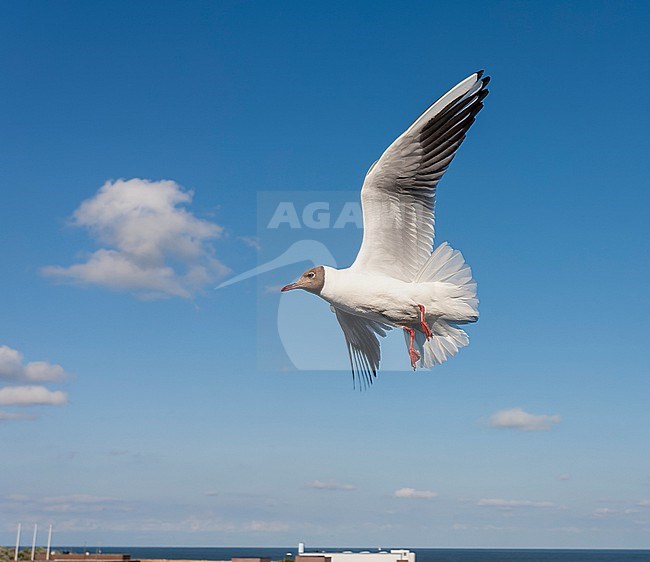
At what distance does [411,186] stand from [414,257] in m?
0.68

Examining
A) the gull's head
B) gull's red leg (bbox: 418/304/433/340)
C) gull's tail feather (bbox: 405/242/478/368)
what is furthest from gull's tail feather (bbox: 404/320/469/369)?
the gull's head

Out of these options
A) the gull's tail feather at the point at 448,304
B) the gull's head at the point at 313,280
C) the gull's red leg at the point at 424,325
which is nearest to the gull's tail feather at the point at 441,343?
the gull's tail feather at the point at 448,304

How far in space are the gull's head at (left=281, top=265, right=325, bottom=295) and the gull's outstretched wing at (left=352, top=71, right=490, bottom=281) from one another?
1.81 feet

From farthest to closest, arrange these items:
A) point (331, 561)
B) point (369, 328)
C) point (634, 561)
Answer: point (634, 561) < point (331, 561) < point (369, 328)

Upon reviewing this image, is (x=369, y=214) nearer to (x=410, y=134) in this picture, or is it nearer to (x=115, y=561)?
(x=410, y=134)

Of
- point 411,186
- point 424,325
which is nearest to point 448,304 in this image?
point 424,325

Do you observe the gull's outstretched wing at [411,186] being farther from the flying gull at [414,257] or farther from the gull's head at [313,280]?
the gull's head at [313,280]

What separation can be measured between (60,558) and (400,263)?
2289 cm

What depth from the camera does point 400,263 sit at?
7988 mm

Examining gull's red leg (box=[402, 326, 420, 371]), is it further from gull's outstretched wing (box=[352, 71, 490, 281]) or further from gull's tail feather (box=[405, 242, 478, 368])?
gull's outstretched wing (box=[352, 71, 490, 281])

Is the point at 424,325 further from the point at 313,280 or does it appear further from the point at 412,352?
the point at 313,280

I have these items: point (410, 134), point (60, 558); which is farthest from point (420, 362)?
point (60, 558)

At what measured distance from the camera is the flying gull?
290 inches

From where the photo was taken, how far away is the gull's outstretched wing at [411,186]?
7469mm
